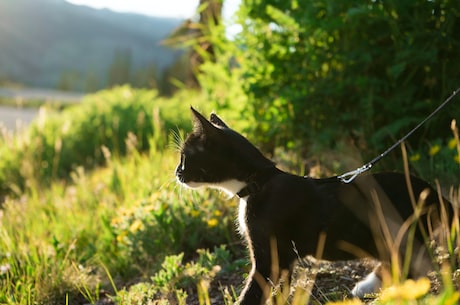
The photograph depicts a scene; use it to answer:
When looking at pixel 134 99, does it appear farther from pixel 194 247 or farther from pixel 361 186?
pixel 361 186

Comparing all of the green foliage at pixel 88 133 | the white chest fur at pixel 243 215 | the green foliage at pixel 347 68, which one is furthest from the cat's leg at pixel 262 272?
the green foliage at pixel 88 133

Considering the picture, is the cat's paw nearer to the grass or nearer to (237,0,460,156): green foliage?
the grass

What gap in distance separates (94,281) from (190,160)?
5.42 feet

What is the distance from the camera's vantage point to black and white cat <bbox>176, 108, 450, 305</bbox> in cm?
279

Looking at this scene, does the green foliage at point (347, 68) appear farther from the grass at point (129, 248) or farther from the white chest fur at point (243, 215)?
the white chest fur at point (243, 215)

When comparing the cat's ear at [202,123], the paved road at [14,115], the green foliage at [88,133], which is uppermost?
the cat's ear at [202,123]

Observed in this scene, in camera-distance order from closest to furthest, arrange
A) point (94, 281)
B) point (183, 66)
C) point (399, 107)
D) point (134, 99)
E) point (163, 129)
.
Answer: point (94, 281)
point (399, 107)
point (163, 129)
point (134, 99)
point (183, 66)

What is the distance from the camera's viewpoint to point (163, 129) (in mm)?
8977

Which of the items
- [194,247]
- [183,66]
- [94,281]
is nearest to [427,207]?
[194,247]

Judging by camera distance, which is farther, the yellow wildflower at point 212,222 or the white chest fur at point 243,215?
the yellow wildflower at point 212,222

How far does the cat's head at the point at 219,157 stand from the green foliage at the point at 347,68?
217 cm

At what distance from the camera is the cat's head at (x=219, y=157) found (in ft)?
9.41

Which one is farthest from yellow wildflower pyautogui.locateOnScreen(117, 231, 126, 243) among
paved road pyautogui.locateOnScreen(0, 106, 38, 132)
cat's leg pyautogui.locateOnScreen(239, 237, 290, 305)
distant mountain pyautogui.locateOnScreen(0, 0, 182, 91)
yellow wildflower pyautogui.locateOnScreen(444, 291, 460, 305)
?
distant mountain pyautogui.locateOnScreen(0, 0, 182, 91)

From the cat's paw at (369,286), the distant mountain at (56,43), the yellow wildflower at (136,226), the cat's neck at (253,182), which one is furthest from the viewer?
the distant mountain at (56,43)
